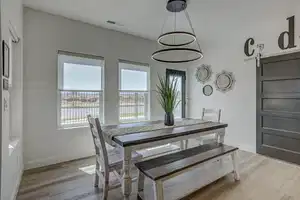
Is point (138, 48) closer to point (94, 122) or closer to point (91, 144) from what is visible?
point (91, 144)

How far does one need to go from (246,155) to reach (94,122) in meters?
3.28

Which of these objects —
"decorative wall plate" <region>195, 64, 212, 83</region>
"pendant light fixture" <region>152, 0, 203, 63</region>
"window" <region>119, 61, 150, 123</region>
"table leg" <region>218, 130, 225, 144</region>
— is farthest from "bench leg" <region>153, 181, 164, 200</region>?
"decorative wall plate" <region>195, 64, 212, 83</region>

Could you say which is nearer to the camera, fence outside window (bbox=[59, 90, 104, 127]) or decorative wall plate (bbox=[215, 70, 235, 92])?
fence outside window (bbox=[59, 90, 104, 127])

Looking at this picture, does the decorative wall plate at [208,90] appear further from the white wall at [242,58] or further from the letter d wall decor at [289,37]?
the letter d wall decor at [289,37]

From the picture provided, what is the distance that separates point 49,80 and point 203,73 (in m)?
3.71

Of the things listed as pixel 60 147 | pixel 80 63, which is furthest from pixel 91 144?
pixel 80 63

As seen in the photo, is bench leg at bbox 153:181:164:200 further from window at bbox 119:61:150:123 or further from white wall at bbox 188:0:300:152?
white wall at bbox 188:0:300:152

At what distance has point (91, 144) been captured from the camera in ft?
12.7

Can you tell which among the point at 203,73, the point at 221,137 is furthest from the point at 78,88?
the point at 203,73

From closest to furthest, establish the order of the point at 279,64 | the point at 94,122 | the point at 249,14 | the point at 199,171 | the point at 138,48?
the point at 94,122, the point at 199,171, the point at 249,14, the point at 279,64, the point at 138,48

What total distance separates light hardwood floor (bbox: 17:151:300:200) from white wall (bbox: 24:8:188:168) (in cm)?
35

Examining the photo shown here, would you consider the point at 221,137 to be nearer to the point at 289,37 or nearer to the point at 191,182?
the point at 191,182

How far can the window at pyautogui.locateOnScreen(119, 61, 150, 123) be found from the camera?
4.34m

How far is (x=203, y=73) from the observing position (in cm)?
517
